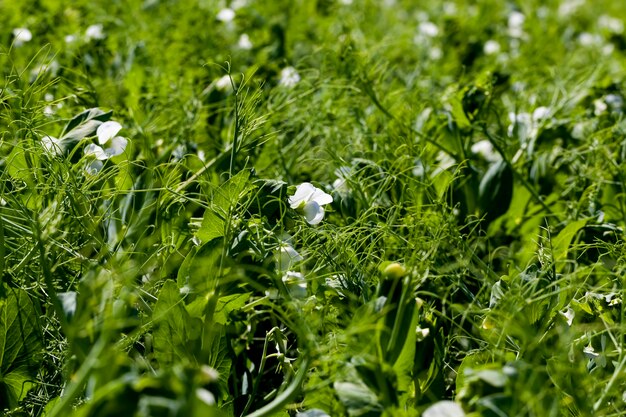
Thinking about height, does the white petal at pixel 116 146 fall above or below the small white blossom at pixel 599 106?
above

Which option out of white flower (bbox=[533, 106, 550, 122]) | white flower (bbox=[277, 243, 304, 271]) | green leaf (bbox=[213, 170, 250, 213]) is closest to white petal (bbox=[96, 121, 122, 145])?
green leaf (bbox=[213, 170, 250, 213])

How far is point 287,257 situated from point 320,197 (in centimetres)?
10

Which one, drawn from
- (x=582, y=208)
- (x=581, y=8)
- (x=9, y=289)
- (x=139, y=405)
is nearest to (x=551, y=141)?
(x=582, y=208)

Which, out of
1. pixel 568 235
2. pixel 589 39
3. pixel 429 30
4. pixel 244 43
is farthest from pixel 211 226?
pixel 589 39

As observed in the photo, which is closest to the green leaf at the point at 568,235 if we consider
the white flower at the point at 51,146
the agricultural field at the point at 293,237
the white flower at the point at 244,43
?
the agricultural field at the point at 293,237

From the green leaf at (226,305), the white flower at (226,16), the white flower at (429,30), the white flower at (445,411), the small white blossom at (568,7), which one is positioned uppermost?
the white flower at (445,411)

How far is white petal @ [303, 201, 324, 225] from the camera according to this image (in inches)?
44.8

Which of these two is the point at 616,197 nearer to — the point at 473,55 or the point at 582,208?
the point at 582,208

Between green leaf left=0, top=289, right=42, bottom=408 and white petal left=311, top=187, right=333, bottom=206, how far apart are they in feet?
1.27

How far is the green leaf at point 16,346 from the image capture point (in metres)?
1.03

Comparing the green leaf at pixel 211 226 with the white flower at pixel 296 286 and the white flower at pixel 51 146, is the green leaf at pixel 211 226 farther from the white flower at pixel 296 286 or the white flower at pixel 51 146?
the white flower at pixel 51 146

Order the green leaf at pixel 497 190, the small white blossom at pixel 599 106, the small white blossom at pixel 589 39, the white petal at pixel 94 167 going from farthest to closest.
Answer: the small white blossom at pixel 589 39, the small white blossom at pixel 599 106, the green leaf at pixel 497 190, the white petal at pixel 94 167

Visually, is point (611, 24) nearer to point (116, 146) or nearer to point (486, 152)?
point (486, 152)

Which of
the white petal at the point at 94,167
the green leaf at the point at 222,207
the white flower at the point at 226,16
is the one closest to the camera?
the green leaf at the point at 222,207
